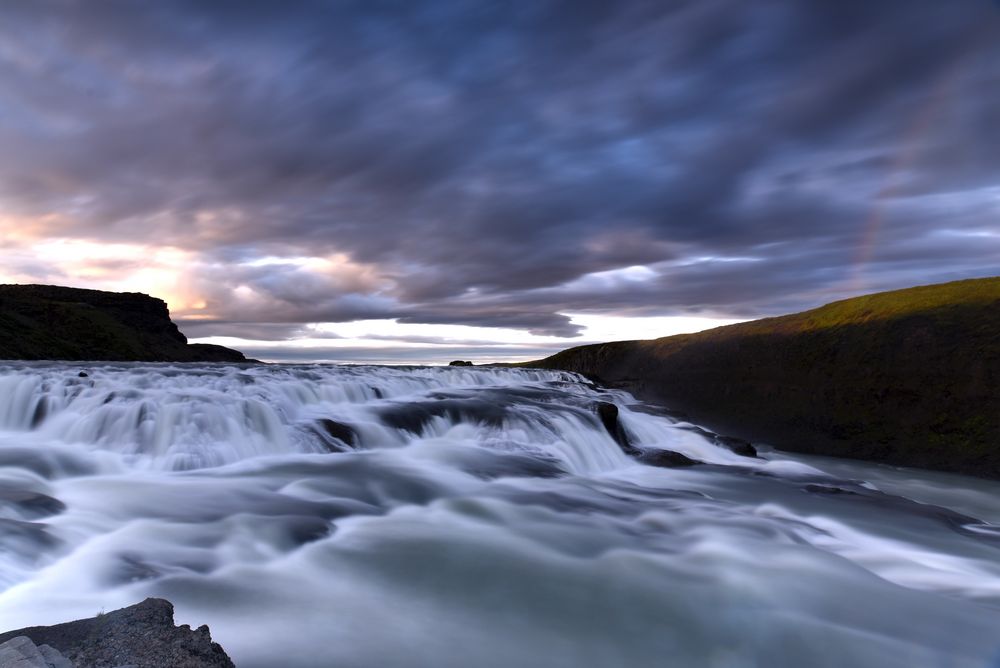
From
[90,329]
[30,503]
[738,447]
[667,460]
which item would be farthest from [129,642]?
[90,329]

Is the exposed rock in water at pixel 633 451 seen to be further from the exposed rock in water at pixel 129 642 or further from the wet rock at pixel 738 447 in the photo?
the exposed rock in water at pixel 129 642

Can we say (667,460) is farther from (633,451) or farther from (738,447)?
(738,447)

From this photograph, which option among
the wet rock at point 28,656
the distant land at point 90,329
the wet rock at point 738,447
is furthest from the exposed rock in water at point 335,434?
the distant land at point 90,329

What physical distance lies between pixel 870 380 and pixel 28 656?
22930mm

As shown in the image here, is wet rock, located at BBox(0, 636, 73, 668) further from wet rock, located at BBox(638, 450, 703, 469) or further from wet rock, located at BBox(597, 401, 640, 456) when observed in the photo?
wet rock, located at BBox(597, 401, 640, 456)

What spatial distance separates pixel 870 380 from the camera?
1958 cm

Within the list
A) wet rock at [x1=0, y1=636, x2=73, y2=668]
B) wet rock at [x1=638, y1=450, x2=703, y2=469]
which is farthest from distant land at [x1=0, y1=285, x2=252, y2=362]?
wet rock at [x1=0, y1=636, x2=73, y2=668]

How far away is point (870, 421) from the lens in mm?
19031

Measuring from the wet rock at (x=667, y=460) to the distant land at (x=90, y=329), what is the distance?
6310cm

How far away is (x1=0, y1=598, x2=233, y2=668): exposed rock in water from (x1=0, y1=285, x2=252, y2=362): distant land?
6631 centimetres

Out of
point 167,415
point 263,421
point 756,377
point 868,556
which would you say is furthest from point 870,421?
point 167,415

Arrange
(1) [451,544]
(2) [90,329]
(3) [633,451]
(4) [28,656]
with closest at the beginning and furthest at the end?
(4) [28,656] < (1) [451,544] < (3) [633,451] < (2) [90,329]

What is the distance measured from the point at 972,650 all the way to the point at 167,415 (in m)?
12.8

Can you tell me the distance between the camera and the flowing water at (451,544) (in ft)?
15.8
